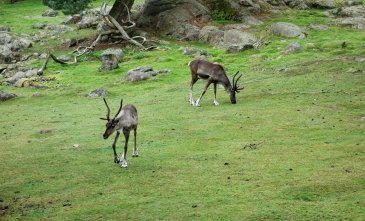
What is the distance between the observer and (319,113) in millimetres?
26078

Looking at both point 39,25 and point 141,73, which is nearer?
point 141,73

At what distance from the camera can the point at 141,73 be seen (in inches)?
1580

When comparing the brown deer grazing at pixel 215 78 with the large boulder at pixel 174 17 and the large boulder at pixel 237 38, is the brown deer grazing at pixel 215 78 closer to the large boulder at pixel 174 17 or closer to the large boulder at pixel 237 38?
the large boulder at pixel 237 38

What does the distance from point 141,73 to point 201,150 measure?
19.6 m

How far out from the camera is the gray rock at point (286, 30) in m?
50.9

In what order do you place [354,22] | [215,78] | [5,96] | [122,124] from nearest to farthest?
[122,124], [215,78], [5,96], [354,22]

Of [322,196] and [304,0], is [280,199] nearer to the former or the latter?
[322,196]

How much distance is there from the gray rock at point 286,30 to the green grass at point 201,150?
10713 mm

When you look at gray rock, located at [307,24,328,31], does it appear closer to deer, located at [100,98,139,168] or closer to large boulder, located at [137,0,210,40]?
large boulder, located at [137,0,210,40]

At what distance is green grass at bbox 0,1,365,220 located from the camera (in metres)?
15.2

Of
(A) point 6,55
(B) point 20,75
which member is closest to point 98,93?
(B) point 20,75

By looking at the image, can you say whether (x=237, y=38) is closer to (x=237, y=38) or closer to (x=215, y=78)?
(x=237, y=38)

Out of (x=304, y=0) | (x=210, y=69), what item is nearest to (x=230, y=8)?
(x=304, y=0)

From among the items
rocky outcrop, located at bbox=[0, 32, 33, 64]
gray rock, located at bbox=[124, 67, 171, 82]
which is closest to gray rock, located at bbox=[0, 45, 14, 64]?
rocky outcrop, located at bbox=[0, 32, 33, 64]
